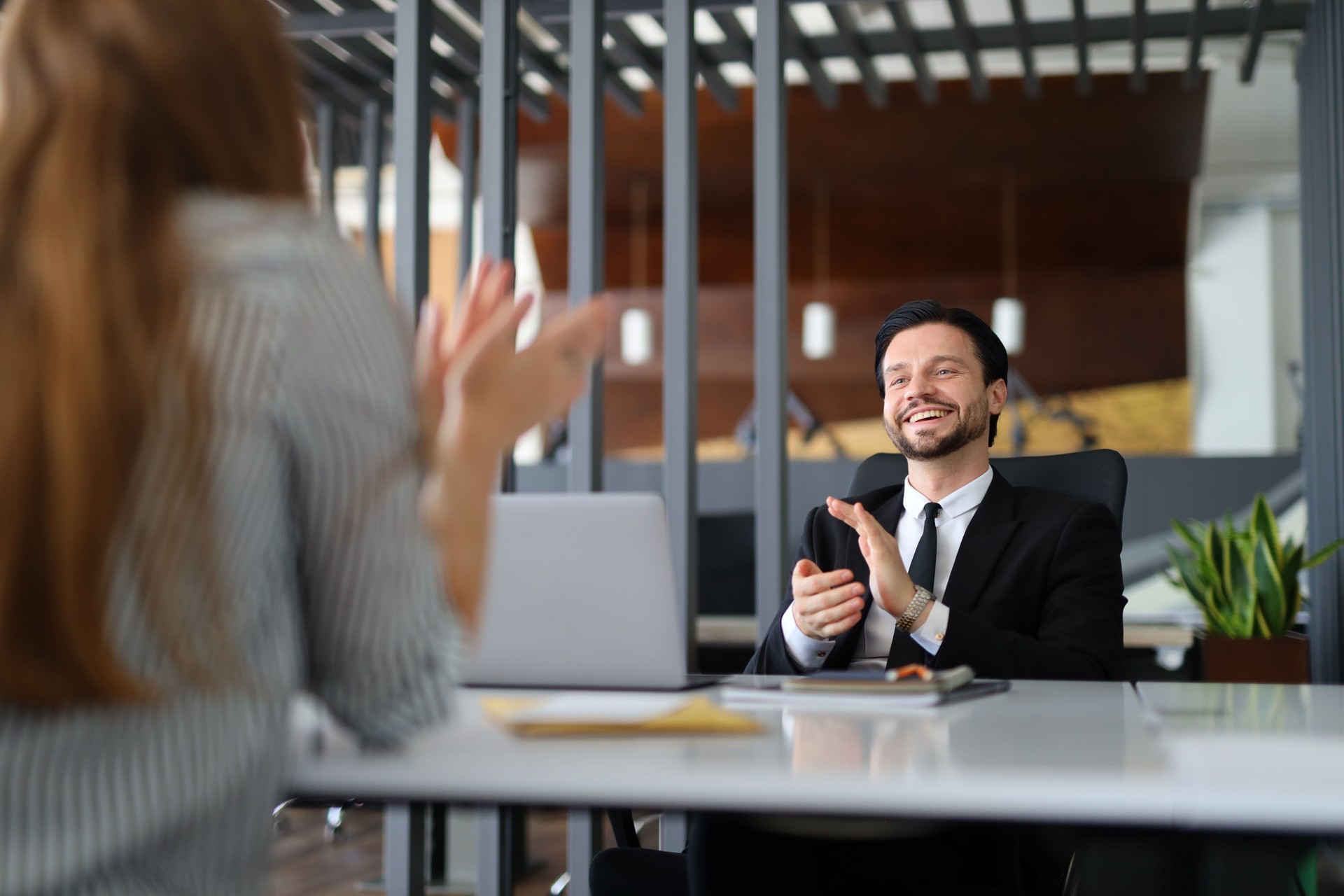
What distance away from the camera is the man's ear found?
7.51 ft

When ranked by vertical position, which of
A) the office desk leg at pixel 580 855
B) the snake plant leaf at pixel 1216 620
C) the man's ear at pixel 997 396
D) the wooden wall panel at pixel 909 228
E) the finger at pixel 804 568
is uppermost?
the wooden wall panel at pixel 909 228

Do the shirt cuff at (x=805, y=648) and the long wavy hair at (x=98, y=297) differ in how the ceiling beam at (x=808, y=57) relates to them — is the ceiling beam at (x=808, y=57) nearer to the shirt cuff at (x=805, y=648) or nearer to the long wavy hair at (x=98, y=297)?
the shirt cuff at (x=805, y=648)

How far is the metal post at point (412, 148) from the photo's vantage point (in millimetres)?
2678

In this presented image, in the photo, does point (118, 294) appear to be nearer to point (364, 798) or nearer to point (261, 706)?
point (261, 706)

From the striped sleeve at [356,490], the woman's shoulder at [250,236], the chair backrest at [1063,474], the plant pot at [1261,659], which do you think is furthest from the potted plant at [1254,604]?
the woman's shoulder at [250,236]

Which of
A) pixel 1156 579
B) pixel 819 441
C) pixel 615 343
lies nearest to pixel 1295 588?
pixel 1156 579

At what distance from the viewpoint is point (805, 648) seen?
1.91m

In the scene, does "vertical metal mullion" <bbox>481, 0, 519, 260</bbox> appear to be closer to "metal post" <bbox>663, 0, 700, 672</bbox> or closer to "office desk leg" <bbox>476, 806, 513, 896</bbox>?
"metal post" <bbox>663, 0, 700, 672</bbox>

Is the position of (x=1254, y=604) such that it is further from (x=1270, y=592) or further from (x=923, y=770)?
(x=923, y=770)

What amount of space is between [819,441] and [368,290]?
8.01 meters

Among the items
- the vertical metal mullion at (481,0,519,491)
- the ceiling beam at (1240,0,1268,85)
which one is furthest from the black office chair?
the ceiling beam at (1240,0,1268,85)

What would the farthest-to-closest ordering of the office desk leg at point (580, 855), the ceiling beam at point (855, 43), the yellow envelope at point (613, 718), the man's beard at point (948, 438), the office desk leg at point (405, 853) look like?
the ceiling beam at point (855, 43) → the office desk leg at point (580, 855) → the man's beard at point (948, 438) → the office desk leg at point (405, 853) → the yellow envelope at point (613, 718)

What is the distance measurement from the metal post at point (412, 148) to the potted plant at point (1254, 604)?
7.07 ft

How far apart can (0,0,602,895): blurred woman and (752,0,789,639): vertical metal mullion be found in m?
1.80
